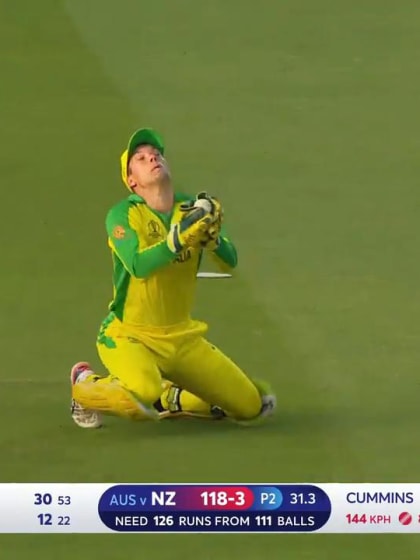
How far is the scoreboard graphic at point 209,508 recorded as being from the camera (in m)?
7.43

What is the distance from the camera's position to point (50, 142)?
44.7 feet

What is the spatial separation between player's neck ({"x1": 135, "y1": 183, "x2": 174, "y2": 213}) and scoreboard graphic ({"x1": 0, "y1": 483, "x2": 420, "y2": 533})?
2.05 meters

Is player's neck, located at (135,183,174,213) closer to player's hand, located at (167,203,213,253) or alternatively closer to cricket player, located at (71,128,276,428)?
cricket player, located at (71,128,276,428)

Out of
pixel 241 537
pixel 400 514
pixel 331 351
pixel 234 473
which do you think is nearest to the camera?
pixel 400 514

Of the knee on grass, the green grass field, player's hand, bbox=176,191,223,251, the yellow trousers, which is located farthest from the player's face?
the green grass field

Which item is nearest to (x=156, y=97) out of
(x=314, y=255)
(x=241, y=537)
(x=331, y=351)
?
(x=314, y=255)

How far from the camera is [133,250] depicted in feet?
29.6

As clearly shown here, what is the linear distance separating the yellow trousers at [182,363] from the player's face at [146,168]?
664 mm

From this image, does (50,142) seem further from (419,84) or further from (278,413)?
(278,413)

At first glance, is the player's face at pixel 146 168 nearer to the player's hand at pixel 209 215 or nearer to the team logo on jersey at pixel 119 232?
the team logo on jersey at pixel 119 232

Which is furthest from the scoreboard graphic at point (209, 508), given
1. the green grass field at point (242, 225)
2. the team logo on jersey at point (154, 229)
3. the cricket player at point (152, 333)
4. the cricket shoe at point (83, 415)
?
the team logo on jersey at point (154, 229)

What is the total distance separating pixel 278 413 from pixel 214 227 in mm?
1211

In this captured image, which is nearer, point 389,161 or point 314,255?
point 314,255

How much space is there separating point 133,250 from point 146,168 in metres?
0.46
